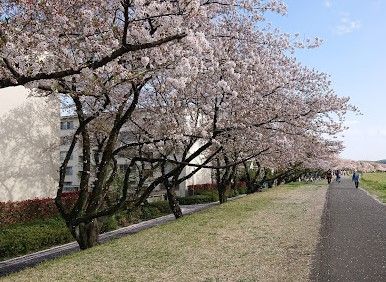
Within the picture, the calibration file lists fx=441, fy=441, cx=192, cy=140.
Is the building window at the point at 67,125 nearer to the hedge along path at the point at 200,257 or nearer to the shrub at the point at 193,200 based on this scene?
the shrub at the point at 193,200

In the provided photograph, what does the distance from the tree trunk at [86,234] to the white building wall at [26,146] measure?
34.8 feet

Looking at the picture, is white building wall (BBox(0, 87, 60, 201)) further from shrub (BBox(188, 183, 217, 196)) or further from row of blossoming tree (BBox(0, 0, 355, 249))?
shrub (BBox(188, 183, 217, 196))

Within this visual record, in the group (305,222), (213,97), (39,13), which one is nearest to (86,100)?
(213,97)

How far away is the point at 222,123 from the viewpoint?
1688cm

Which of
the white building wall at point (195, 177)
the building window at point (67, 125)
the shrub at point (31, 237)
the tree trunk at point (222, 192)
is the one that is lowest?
the shrub at point (31, 237)

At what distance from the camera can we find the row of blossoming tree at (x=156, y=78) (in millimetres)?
8656

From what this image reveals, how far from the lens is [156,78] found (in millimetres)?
17234

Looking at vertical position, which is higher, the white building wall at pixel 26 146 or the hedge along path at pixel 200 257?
the white building wall at pixel 26 146

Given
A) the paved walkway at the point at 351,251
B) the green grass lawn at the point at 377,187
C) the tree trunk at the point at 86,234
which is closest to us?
the paved walkway at the point at 351,251

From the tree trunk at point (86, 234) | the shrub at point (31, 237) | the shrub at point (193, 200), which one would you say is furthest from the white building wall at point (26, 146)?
the shrub at point (193, 200)

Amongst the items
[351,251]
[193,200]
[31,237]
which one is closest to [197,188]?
[193,200]

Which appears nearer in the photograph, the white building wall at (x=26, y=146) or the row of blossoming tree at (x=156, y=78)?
the row of blossoming tree at (x=156, y=78)

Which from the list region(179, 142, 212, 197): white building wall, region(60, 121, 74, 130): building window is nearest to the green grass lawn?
region(179, 142, 212, 197): white building wall

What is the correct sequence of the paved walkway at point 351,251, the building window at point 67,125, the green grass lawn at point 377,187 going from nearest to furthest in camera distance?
the paved walkway at point 351,251
the green grass lawn at point 377,187
the building window at point 67,125
